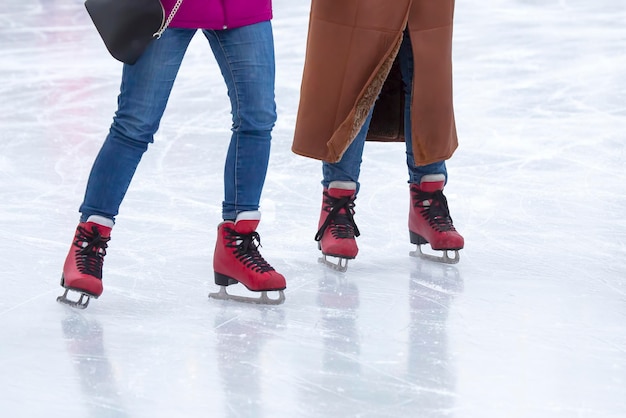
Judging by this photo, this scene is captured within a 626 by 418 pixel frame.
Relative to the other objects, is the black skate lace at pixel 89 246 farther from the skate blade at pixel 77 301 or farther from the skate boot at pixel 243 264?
the skate boot at pixel 243 264

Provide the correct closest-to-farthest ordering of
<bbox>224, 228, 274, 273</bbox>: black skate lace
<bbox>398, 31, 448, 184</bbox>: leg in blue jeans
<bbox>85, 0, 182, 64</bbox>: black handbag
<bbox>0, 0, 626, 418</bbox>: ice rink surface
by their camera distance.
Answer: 1. <bbox>0, 0, 626, 418</bbox>: ice rink surface
2. <bbox>85, 0, 182, 64</bbox>: black handbag
3. <bbox>224, 228, 274, 273</bbox>: black skate lace
4. <bbox>398, 31, 448, 184</bbox>: leg in blue jeans

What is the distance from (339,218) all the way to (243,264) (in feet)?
1.49

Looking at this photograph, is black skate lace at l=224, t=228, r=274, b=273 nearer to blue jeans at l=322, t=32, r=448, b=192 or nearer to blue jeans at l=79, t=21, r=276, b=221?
blue jeans at l=79, t=21, r=276, b=221

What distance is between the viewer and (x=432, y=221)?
3375 mm

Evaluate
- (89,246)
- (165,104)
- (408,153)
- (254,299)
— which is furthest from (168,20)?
(408,153)

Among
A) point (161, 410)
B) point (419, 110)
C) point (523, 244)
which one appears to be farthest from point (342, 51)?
point (161, 410)

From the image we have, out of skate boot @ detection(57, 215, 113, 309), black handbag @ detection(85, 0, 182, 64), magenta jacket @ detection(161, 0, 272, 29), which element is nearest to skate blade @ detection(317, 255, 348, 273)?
skate boot @ detection(57, 215, 113, 309)

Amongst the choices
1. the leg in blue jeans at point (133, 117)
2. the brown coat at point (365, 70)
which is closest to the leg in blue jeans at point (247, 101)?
the leg in blue jeans at point (133, 117)

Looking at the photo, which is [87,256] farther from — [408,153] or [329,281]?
[408,153]

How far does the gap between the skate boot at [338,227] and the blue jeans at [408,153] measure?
0.09 ft

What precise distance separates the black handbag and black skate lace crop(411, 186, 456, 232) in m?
1.07

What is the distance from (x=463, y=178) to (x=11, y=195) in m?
1.64

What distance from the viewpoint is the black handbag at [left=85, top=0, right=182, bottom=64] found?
2.66 meters

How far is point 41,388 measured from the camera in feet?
7.77
